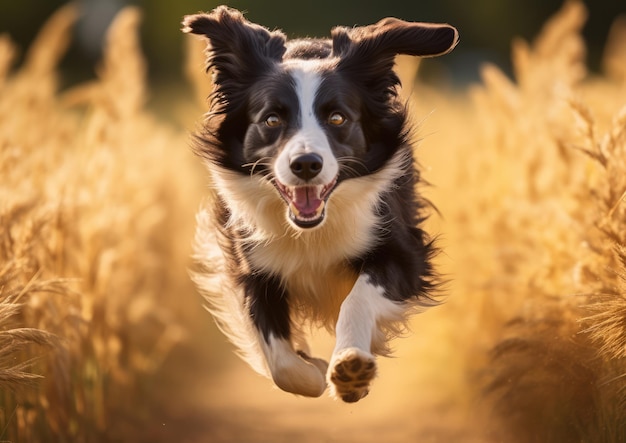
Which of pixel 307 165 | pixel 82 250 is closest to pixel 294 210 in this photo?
pixel 307 165

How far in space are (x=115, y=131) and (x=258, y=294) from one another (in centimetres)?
283

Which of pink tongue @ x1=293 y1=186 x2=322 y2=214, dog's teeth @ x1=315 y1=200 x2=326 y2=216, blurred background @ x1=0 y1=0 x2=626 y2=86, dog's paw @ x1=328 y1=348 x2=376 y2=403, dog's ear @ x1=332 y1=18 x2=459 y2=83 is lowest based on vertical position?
dog's paw @ x1=328 y1=348 x2=376 y2=403

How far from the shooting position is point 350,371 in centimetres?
439

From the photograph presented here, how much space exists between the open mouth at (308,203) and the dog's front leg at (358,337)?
449mm

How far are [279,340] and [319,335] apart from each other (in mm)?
878

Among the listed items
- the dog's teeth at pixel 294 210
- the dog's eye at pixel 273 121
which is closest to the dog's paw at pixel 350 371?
the dog's teeth at pixel 294 210

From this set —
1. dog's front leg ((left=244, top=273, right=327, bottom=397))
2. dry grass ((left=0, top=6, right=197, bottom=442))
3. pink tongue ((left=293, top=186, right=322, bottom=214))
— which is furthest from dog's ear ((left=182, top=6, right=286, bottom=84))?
dry grass ((left=0, top=6, right=197, bottom=442))

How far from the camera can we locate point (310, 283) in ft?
17.6

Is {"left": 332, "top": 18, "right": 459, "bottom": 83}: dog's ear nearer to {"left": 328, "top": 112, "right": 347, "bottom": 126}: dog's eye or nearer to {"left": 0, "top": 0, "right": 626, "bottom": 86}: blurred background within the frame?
{"left": 328, "top": 112, "right": 347, "bottom": 126}: dog's eye

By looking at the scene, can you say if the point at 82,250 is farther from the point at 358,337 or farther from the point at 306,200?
the point at 358,337

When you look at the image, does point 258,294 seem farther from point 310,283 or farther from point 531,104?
point 531,104

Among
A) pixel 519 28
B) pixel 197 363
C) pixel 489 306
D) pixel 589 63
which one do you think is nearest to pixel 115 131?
pixel 197 363

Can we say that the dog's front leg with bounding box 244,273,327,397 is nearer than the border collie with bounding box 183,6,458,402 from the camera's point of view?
No

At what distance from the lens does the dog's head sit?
15.7ft
